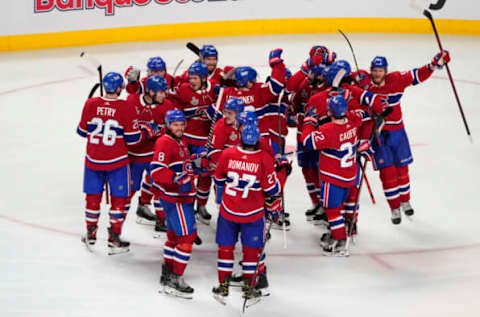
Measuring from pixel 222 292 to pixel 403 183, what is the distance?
247 cm

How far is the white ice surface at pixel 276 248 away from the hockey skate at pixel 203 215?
15 cm

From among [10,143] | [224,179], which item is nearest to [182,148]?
[224,179]

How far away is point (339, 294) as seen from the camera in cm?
613

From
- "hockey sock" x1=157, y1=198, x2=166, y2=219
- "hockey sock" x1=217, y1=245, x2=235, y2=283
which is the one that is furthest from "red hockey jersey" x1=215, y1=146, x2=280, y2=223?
"hockey sock" x1=157, y1=198, x2=166, y2=219

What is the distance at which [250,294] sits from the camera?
232 inches

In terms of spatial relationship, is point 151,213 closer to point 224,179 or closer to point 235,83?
point 235,83

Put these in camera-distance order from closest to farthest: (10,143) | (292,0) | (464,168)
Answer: (464,168), (10,143), (292,0)

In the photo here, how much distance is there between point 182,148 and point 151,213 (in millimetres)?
1676

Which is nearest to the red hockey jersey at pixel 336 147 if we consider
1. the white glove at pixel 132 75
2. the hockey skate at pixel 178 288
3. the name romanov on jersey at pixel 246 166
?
the name romanov on jersey at pixel 246 166

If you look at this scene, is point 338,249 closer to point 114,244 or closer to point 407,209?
point 407,209

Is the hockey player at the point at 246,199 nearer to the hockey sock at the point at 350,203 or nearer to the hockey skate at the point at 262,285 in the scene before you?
the hockey skate at the point at 262,285

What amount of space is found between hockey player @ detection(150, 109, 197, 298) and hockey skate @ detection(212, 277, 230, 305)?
0.20 metres

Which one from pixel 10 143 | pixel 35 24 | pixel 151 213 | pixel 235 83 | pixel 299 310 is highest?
pixel 35 24

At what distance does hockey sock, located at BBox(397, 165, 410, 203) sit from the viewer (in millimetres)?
7504
